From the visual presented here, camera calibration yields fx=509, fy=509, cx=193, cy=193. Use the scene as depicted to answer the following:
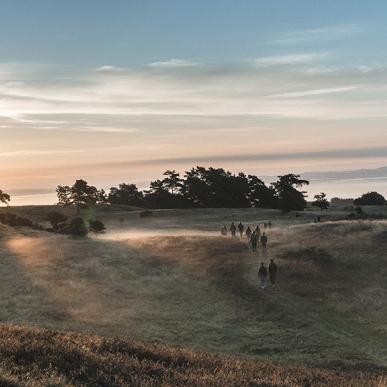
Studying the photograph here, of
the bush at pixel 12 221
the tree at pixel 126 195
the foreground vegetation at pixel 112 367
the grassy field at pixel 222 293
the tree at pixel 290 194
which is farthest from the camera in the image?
the tree at pixel 126 195

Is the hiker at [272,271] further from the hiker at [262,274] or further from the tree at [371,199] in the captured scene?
the tree at [371,199]

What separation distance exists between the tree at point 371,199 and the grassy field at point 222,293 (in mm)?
84437

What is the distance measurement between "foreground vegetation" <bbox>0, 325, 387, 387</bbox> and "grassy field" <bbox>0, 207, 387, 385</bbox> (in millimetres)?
4375

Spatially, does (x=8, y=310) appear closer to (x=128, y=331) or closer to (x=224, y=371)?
(x=128, y=331)

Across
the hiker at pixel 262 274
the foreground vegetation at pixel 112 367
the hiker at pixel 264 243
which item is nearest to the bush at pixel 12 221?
the hiker at pixel 264 243

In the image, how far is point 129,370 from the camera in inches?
466

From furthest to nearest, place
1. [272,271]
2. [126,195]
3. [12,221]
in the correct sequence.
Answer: [126,195], [12,221], [272,271]

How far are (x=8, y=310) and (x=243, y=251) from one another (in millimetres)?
23053

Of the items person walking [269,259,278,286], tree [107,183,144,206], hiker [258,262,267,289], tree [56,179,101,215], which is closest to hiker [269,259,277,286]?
person walking [269,259,278,286]

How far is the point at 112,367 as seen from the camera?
38.4ft

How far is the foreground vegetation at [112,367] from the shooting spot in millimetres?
10623

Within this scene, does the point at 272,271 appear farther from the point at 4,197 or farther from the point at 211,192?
the point at 211,192

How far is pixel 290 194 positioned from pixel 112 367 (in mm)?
102116

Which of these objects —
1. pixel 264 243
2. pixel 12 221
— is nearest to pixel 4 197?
pixel 12 221
